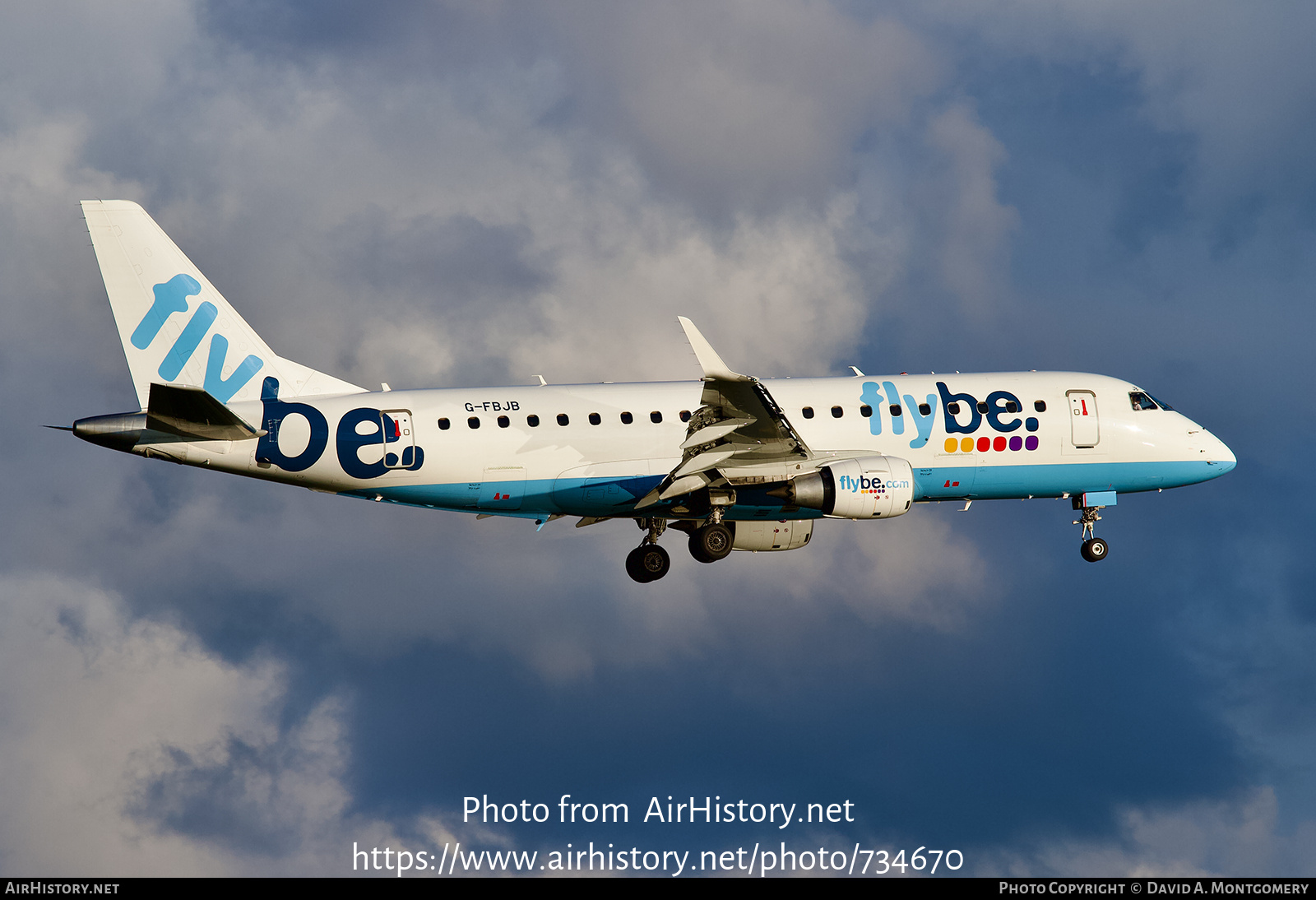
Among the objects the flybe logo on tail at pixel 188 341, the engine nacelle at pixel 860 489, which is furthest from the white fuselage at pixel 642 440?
the engine nacelle at pixel 860 489

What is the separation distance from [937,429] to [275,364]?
71.3 feet

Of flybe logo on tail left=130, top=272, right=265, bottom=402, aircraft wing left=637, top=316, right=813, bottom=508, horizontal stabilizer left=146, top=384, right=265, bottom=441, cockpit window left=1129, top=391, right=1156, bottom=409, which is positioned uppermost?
cockpit window left=1129, top=391, right=1156, bottom=409

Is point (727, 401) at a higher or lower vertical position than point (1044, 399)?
lower

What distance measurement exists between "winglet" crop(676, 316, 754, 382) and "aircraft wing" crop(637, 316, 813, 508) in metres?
0.02

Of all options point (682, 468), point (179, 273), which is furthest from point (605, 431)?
point (179, 273)

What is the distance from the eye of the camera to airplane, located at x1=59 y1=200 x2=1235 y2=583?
1686 inches

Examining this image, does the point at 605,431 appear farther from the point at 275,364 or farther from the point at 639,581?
the point at 275,364

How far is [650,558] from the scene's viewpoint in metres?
48.8

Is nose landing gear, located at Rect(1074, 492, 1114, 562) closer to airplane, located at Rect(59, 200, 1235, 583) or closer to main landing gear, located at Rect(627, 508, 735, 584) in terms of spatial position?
airplane, located at Rect(59, 200, 1235, 583)

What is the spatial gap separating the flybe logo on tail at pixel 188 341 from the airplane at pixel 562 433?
5 centimetres

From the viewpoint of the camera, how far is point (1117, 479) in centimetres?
4953

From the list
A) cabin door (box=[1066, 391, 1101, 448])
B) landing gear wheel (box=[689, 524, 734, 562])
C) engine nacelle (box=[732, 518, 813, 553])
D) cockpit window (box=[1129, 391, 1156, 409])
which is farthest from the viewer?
cockpit window (box=[1129, 391, 1156, 409])

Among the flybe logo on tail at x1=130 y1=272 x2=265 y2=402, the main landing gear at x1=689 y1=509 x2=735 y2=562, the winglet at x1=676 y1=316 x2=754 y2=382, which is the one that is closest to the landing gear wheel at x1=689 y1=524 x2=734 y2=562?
the main landing gear at x1=689 y1=509 x2=735 y2=562
